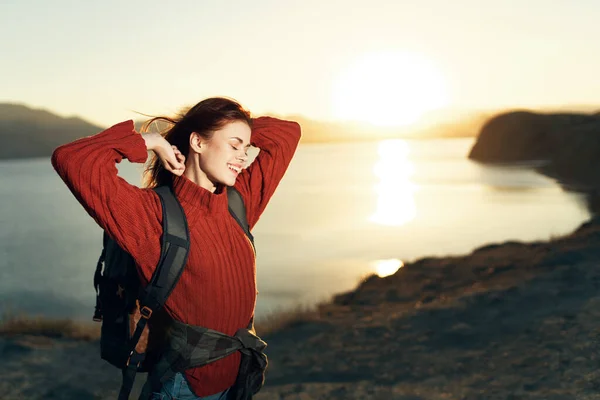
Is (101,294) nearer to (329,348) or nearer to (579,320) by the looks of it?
(329,348)

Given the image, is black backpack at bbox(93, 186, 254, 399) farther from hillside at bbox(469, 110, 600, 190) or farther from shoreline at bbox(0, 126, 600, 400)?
hillside at bbox(469, 110, 600, 190)

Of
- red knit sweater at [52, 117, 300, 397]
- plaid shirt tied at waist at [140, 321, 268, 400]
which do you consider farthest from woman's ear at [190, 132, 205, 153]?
plaid shirt tied at waist at [140, 321, 268, 400]

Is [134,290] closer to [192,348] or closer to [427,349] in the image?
[192,348]

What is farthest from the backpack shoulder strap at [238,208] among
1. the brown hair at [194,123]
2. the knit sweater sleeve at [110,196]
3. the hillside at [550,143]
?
the hillside at [550,143]

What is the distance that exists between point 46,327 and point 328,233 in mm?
26331

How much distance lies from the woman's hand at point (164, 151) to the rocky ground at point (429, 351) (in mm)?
4805

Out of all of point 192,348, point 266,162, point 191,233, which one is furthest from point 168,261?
point 266,162

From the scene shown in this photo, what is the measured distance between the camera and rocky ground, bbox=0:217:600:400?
7305 mm

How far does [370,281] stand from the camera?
1547 centimetres

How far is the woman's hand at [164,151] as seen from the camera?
9.98 ft

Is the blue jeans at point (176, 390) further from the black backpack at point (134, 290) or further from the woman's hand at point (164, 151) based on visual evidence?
the woman's hand at point (164, 151)

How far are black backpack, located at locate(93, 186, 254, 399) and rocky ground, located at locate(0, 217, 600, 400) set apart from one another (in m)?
4.48

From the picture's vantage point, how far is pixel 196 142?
3.11 metres

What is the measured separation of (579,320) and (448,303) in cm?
230
